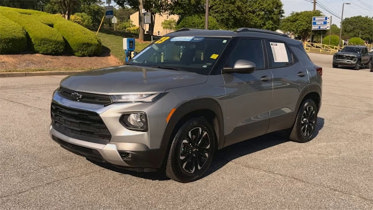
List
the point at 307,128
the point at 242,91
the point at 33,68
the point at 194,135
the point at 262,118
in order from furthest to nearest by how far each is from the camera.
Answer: the point at 33,68, the point at 307,128, the point at 262,118, the point at 242,91, the point at 194,135

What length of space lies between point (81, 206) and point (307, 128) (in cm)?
406

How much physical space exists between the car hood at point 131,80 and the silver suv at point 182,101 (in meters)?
0.01

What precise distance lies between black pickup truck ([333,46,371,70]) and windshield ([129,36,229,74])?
24.9 meters

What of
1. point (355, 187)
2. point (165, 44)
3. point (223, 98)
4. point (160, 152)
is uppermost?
point (165, 44)

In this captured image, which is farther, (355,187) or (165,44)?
(165,44)

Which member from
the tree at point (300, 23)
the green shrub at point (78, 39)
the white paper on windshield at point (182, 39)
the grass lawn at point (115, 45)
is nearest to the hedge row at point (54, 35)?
the green shrub at point (78, 39)

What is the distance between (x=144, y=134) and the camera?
366 cm

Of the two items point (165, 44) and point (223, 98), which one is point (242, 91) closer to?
point (223, 98)

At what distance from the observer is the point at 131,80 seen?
155 inches

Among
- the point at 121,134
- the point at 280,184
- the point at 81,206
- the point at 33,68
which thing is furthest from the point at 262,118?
the point at 33,68

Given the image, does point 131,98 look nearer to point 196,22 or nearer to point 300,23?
point 196,22

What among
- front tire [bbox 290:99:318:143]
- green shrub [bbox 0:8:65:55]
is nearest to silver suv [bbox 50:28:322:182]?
front tire [bbox 290:99:318:143]

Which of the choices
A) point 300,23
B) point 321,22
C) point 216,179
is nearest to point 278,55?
point 216,179

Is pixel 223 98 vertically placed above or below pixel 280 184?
above
